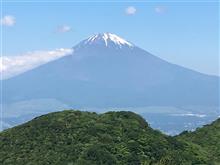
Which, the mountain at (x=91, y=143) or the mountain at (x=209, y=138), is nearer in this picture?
the mountain at (x=91, y=143)

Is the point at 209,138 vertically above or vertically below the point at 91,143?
above

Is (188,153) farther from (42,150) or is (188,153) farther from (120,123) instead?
(42,150)

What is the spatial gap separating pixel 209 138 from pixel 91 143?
56.9 ft

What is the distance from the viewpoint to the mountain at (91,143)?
40.0 meters

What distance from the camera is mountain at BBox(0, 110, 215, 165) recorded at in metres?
40.0

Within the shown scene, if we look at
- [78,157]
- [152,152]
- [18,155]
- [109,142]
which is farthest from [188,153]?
[18,155]

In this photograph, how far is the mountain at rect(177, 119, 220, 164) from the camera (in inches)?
1986

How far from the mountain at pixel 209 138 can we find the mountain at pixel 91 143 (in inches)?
91.7

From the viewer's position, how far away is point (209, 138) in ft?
181

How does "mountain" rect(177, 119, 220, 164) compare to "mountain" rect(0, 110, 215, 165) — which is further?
"mountain" rect(177, 119, 220, 164)

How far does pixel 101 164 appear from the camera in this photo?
38.9m

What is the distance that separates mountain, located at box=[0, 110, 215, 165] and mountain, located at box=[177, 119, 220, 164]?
7.64 ft

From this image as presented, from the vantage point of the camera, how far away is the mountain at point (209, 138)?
5044cm

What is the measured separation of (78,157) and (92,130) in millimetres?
4391
